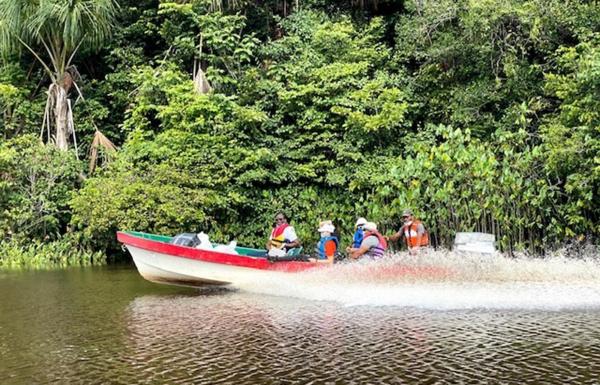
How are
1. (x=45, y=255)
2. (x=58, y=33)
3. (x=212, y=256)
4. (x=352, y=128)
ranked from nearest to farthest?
(x=212, y=256), (x=352, y=128), (x=45, y=255), (x=58, y=33)

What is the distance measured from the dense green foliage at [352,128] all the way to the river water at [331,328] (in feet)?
9.98

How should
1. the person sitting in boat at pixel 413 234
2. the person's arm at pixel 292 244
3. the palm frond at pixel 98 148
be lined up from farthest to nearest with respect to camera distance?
the palm frond at pixel 98 148 < the person sitting in boat at pixel 413 234 < the person's arm at pixel 292 244

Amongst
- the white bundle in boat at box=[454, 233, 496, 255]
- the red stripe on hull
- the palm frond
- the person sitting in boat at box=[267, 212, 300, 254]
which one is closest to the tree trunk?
the palm frond

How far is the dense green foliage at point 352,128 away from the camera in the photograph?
15430mm

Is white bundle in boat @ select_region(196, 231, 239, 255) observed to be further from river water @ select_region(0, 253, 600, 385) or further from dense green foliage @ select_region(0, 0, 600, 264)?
dense green foliage @ select_region(0, 0, 600, 264)

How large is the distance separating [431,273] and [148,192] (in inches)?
327

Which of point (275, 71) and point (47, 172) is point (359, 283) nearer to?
point (275, 71)

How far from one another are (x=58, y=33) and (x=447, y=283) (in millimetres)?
14956

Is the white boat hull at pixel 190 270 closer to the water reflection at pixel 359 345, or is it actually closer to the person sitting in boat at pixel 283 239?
the person sitting in boat at pixel 283 239

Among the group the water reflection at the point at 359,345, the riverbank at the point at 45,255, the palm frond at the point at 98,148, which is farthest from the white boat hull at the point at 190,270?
the palm frond at the point at 98,148

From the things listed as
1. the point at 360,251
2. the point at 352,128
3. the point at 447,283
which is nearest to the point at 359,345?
the point at 447,283

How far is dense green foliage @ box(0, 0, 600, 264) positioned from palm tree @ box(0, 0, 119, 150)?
1128 millimetres

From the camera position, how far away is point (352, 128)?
18453 millimetres

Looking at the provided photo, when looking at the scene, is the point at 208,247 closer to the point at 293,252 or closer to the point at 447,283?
the point at 293,252
